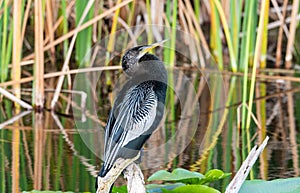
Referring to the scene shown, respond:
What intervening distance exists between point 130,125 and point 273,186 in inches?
23.1

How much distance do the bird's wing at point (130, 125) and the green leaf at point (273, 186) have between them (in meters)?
0.44

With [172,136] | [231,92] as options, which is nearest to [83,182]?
[172,136]

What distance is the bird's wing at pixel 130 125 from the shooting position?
115 inches

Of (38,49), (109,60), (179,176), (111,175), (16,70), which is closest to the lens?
(111,175)


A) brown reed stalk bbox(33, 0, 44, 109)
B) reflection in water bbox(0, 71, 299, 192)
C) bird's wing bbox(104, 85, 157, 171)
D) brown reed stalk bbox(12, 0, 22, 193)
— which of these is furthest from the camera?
brown reed stalk bbox(33, 0, 44, 109)

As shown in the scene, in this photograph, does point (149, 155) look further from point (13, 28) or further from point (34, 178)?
point (13, 28)

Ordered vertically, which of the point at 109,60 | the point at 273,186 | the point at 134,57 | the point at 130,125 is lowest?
the point at 273,186

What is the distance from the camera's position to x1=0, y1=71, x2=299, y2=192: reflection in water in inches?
151

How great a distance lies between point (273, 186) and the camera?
3049 mm

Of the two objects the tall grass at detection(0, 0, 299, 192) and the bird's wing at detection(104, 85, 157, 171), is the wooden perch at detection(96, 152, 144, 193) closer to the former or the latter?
the bird's wing at detection(104, 85, 157, 171)

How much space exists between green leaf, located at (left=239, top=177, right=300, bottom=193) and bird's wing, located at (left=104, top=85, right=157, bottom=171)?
0.44m

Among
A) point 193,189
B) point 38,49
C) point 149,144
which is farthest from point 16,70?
point 193,189

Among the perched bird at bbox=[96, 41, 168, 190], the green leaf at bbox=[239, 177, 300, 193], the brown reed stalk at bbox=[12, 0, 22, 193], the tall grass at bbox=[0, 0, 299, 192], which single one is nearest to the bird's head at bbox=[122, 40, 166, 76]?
the perched bird at bbox=[96, 41, 168, 190]

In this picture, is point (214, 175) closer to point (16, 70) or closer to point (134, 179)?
point (134, 179)
